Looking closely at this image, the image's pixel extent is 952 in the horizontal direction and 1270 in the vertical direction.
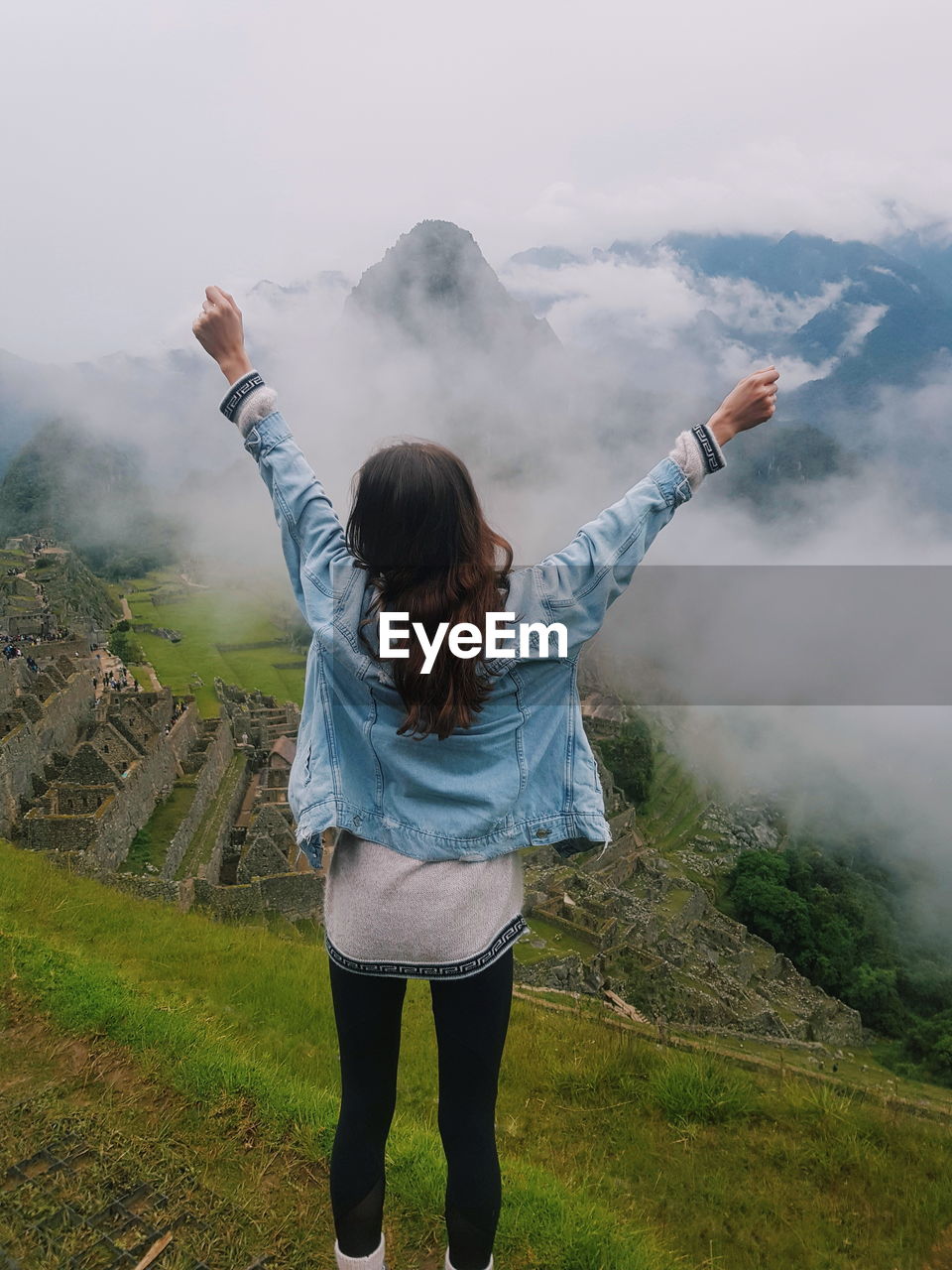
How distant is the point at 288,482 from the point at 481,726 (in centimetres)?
76

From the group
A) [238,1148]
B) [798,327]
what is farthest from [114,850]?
[798,327]

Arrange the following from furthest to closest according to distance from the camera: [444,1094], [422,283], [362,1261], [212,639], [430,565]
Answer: [422,283]
[212,639]
[362,1261]
[444,1094]
[430,565]

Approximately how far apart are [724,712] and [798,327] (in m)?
119

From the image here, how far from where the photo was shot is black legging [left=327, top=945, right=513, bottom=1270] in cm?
175

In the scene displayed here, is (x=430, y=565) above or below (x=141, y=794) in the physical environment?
above

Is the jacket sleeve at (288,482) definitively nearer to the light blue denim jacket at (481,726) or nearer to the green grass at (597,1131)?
the light blue denim jacket at (481,726)

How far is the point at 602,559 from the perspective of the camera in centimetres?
170

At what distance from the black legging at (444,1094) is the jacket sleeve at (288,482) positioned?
89cm

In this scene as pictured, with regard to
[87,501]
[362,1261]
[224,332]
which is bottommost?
[362,1261]

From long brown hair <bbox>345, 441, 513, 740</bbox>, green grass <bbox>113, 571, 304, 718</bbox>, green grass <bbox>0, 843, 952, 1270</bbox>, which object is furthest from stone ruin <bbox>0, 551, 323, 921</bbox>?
long brown hair <bbox>345, 441, 513, 740</bbox>

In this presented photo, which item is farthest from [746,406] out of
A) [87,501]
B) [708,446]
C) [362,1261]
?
[87,501]

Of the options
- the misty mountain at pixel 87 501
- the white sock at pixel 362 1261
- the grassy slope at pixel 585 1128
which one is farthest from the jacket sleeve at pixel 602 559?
the misty mountain at pixel 87 501

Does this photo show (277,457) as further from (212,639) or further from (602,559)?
(212,639)

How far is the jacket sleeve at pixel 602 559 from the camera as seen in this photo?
1707 millimetres
